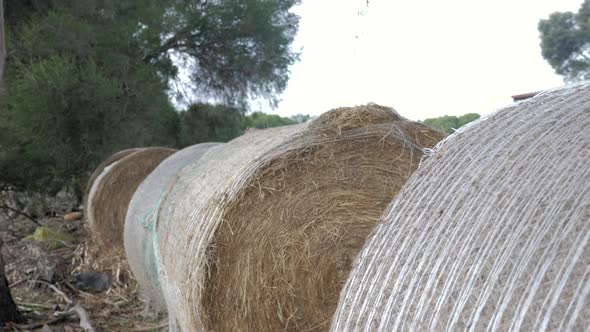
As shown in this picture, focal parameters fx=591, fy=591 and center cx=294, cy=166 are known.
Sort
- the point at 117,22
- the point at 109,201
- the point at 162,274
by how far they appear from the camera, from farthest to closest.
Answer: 1. the point at 117,22
2. the point at 109,201
3. the point at 162,274

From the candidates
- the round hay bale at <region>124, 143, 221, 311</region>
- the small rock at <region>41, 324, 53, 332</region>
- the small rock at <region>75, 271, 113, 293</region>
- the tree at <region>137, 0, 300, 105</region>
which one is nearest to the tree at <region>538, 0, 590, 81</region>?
the tree at <region>137, 0, 300, 105</region>

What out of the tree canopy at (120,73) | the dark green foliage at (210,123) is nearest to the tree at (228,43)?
the tree canopy at (120,73)

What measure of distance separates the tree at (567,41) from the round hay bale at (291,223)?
8066 millimetres

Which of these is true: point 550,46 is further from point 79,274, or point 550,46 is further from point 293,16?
point 79,274

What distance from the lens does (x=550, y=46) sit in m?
11.6

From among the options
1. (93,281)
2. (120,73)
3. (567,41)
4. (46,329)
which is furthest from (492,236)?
(567,41)

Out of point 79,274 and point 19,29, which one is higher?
point 19,29

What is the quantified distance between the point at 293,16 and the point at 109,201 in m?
6.90

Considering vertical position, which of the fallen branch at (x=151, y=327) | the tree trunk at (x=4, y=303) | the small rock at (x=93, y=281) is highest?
the tree trunk at (x=4, y=303)

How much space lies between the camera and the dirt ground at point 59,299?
4.61 metres

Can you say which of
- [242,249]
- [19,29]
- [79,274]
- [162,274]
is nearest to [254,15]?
[19,29]

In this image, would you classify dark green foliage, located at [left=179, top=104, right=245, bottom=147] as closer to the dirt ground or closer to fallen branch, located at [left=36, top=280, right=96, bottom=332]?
the dirt ground

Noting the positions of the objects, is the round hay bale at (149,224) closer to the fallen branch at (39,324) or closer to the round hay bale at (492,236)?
the fallen branch at (39,324)

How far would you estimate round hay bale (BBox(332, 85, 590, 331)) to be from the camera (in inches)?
43.0
